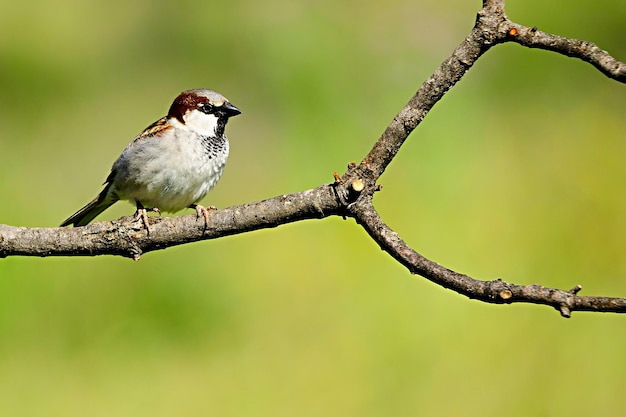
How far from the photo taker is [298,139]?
3.72 metres

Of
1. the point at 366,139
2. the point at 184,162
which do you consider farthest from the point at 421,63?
the point at 184,162

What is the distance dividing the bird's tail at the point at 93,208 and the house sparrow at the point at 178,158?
0.01 m

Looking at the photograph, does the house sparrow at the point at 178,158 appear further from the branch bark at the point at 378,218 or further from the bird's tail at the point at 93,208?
the branch bark at the point at 378,218

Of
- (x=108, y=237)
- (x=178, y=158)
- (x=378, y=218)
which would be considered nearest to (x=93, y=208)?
(x=178, y=158)

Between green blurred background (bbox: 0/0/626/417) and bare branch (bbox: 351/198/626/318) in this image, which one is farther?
green blurred background (bbox: 0/0/626/417)

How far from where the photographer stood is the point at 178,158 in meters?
2.00

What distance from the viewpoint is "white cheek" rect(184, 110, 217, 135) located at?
6.82ft

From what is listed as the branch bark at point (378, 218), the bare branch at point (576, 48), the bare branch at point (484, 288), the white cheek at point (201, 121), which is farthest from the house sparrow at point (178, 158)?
the bare branch at point (576, 48)

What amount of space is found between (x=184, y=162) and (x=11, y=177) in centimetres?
201

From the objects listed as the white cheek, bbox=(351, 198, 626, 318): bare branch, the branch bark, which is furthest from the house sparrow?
bbox=(351, 198, 626, 318): bare branch

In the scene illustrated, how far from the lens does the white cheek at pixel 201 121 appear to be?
2.08m

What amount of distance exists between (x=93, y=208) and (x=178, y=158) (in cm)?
35

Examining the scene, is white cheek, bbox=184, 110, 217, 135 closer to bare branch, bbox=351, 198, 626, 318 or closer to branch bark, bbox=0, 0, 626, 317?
branch bark, bbox=0, 0, 626, 317

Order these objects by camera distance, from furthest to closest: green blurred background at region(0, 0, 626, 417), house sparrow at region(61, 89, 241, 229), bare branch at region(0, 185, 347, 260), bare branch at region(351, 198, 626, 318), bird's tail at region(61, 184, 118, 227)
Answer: green blurred background at region(0, 0, 626, 417)
bird's tail at region(61, 184, 118, 227)
house sparrow at region(61, 89, 241, 229)
bare branch at region(0, 185, 347, 260)
bare branch at region(351, 198, 626, 318)
